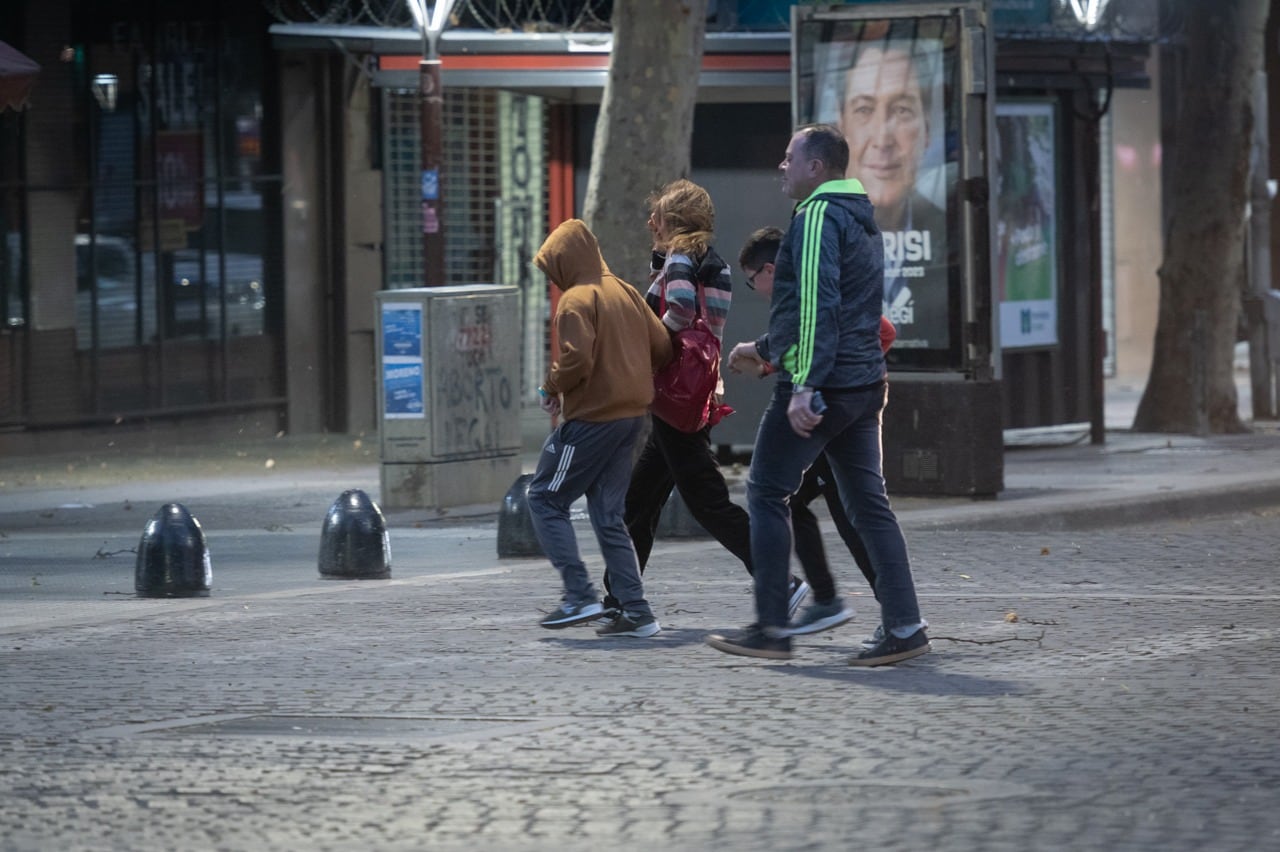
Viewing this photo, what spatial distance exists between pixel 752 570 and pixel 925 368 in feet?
19.2

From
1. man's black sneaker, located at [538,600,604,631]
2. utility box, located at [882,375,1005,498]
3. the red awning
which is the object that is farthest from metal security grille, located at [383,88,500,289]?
man's black sneaker, located at [538,600,604,631]

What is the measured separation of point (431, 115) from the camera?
16656 millimetres

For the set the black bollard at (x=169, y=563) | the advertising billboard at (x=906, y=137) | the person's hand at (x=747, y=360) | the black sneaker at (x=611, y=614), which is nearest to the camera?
the person's hand at (x=747, y=360)

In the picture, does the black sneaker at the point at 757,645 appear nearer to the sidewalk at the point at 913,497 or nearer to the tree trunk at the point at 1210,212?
the sidewalk at the point at 913,497

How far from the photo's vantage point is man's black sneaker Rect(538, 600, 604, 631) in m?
8.98

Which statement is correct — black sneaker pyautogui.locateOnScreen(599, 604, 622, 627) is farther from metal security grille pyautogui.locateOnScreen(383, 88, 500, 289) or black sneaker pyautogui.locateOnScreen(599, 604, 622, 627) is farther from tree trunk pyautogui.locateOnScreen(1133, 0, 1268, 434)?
metal security grille pyautogui.locateOnScreen(383, 88, 500, 289)

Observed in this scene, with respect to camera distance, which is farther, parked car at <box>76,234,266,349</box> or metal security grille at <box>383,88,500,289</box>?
metal security grille at <box>383,88,500,289</box>

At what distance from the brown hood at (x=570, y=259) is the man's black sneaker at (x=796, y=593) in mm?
1303

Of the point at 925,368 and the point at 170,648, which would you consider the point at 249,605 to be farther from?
the point at 925,368

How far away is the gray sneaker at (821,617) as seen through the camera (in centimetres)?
886

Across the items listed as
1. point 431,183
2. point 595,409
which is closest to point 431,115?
point 431,183

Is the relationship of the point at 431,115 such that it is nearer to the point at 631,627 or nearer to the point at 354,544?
the point at 354,544

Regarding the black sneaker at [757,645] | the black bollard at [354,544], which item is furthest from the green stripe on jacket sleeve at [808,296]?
the black bollard at [354,544]

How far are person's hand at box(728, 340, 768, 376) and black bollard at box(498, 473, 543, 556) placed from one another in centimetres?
319
